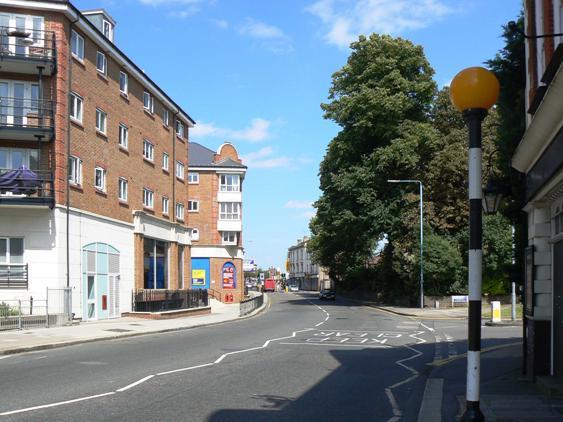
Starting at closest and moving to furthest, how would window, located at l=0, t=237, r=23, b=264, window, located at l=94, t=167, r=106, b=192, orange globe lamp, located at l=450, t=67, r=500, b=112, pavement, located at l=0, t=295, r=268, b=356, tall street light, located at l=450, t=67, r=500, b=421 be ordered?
tall street light, located at l=450, t=67, r=500, b=421 < orange globe lamp, located at l=450, t=67, r=500, b=112 < pavement, located at l=0, t=295, r=268, b=356 < window, located at l=0, t=237, r=23, b=264 < window, located at l=94, t=167, r=106, b=192

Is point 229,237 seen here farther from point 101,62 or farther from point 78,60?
point 78,60

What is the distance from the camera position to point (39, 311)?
24.1 metres

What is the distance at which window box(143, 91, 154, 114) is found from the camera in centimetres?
3685

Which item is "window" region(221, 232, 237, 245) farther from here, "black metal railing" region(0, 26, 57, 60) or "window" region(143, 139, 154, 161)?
"black metal railing" region(0, 26, 57, 60)

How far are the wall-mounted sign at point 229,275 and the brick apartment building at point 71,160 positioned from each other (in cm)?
2093

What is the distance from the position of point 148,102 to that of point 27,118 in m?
12.6

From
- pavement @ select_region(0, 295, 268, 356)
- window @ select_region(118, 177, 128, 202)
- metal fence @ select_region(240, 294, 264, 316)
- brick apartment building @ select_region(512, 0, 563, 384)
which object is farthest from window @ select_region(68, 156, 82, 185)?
brick apartment building @ select_region(512, 0, 563, 384)

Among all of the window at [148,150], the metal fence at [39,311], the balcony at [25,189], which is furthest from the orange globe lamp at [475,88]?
the window at [148,150]

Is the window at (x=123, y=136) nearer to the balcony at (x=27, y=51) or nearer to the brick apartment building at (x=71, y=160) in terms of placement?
the brick apartment building at (x=71, y=160)

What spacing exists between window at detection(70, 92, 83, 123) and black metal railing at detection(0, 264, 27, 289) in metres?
6.78

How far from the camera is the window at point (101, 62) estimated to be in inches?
1189

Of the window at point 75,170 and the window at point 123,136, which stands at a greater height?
the window at point 123,136

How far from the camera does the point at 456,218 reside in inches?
1729

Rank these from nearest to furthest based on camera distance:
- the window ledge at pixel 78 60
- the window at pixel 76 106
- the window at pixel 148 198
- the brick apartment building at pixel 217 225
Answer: the window at pixel 76 106, the window ledge at pixel 78 60, the window at pixel 148 198, the brick apartment building at pixel 217 225
